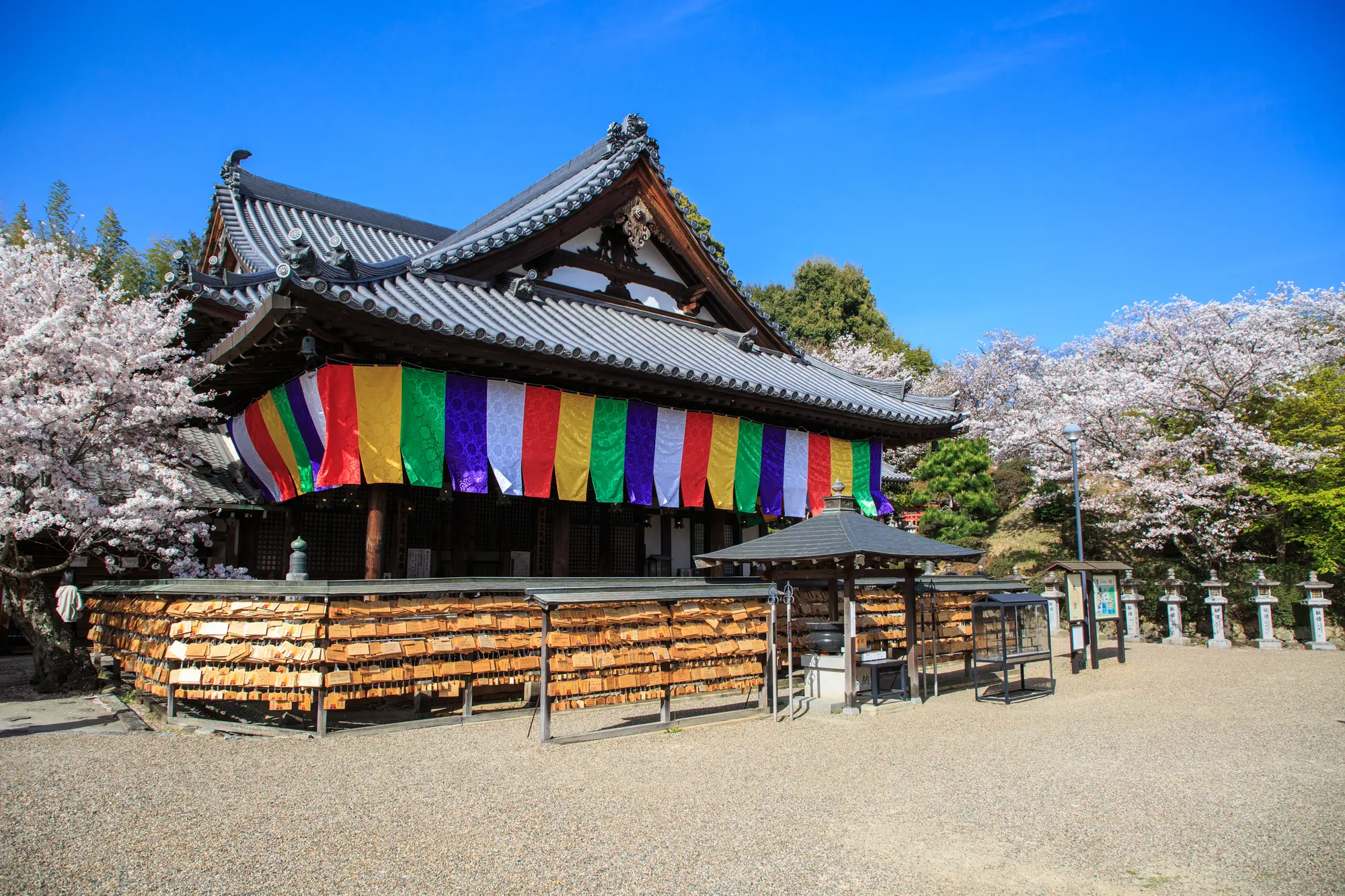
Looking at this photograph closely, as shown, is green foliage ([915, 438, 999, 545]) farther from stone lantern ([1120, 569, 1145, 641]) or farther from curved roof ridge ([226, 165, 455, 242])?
curved roof ridge ([226, 165, 455, 242])

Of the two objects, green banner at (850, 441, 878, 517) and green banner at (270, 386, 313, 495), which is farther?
green banner at (850, 441, 878, 517)

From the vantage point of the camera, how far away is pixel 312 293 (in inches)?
318

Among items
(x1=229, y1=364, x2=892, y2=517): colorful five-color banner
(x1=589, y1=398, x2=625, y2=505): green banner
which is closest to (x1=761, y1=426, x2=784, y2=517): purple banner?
(x1=229, y1=364, x2=892, y2=517): colorful five-color banner

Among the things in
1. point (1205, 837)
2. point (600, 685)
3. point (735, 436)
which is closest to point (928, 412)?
point (735, 436)

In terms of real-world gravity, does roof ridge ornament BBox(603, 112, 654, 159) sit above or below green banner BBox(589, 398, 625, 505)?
above

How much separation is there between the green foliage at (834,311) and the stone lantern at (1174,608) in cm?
2206

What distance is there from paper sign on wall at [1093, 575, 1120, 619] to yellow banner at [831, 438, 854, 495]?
14.6 feet

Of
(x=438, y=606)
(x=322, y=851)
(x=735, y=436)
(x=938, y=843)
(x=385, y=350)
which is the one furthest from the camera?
(x=735, y=436)

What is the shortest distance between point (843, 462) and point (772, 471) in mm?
1880

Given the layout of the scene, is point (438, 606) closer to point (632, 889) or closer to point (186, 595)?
point (186, 595)

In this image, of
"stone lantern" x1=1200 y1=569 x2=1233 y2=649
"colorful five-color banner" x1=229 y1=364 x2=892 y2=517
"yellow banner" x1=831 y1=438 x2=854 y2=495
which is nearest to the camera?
"colorful five-color banner" x1=229 y1=364 x2=892 y2=517

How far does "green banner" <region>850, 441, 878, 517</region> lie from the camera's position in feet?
50.5

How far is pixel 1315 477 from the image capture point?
20.0 m

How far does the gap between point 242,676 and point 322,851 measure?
12.1ft
